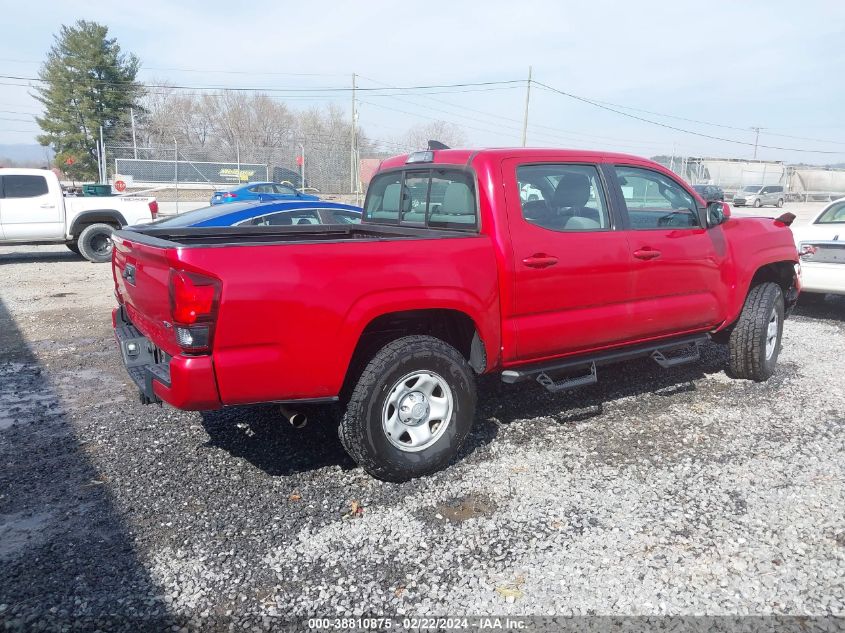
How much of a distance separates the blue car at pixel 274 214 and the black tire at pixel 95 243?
5002 mm

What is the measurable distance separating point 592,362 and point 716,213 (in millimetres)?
1760

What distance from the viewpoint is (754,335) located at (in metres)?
5.39

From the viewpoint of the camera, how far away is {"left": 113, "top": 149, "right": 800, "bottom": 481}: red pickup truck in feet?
10.1

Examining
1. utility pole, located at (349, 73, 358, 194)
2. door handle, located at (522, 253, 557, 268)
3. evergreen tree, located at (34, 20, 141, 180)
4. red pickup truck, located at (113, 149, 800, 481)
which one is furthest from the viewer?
evergreen tree, located at (34, 20, 141, 180)

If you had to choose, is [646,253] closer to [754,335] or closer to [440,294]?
[754,335]

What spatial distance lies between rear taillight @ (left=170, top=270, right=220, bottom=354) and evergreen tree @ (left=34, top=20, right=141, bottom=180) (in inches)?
2030

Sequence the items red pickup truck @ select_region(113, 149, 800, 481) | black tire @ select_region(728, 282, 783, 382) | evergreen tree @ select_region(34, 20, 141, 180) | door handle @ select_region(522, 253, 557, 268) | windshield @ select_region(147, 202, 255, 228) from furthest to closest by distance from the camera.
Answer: evergreen tree @ select_region(34, 20, 141, 180) < windshield @ select_region(147, 202, 255, 228) < black tire @ select_region(728, 282, 783, 382) < door handle @ select_region(522, 253, 557, 268) < red pickup truck @ select_region(113, 149, 800, 481)

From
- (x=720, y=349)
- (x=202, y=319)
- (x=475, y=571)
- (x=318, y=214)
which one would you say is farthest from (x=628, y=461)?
(x=318, y=214)

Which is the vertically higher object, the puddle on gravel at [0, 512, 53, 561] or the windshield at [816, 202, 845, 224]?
the windshield at [816, 202, 845, 224]

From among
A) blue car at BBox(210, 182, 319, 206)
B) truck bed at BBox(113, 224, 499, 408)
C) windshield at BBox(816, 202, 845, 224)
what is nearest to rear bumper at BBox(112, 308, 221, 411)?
truck bed at BBox(113, 224, 499, 408)

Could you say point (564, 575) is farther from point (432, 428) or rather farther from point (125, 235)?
point (125, 235)

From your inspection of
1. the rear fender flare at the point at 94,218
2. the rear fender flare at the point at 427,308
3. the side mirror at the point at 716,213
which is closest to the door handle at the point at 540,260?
the rear fender flare at the point at 427,308

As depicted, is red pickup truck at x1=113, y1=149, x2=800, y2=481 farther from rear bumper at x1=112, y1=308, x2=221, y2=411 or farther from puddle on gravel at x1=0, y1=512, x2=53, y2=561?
puddle on gravel at x1=0, y1=512, x2=53, y2=561

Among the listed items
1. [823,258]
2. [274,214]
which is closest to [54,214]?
[274,214]
